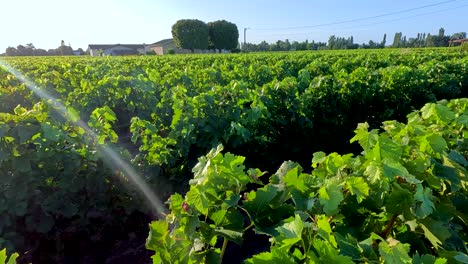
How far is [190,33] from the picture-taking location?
6812 centimetres

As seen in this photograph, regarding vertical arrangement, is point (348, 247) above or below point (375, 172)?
below

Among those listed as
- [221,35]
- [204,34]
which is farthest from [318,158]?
[221,35]

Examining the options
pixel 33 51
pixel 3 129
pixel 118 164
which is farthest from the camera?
pixel 33 51

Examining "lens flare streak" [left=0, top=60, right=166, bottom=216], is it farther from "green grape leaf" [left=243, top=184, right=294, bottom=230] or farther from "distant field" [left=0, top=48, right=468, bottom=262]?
"green grape leaf" [left=243, top=184, right=294, bottom=230]

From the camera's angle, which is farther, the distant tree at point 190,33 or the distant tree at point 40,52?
the distant tree at point 190,33

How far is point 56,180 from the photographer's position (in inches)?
116

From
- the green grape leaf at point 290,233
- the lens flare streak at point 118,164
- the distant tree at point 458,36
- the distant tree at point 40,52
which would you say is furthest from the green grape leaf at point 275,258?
the distant tree at point 458,36

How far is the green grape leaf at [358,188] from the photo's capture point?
3.91 ft

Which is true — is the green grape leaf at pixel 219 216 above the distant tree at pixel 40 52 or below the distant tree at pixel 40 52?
above

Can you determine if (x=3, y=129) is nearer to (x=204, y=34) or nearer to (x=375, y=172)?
(x=375, y=172)

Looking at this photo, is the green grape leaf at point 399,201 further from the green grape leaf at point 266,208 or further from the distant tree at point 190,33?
the distant tree at point 190,33

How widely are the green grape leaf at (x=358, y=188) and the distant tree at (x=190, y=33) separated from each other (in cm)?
6963

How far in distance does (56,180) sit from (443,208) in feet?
9.45

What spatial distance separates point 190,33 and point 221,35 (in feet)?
22.6
